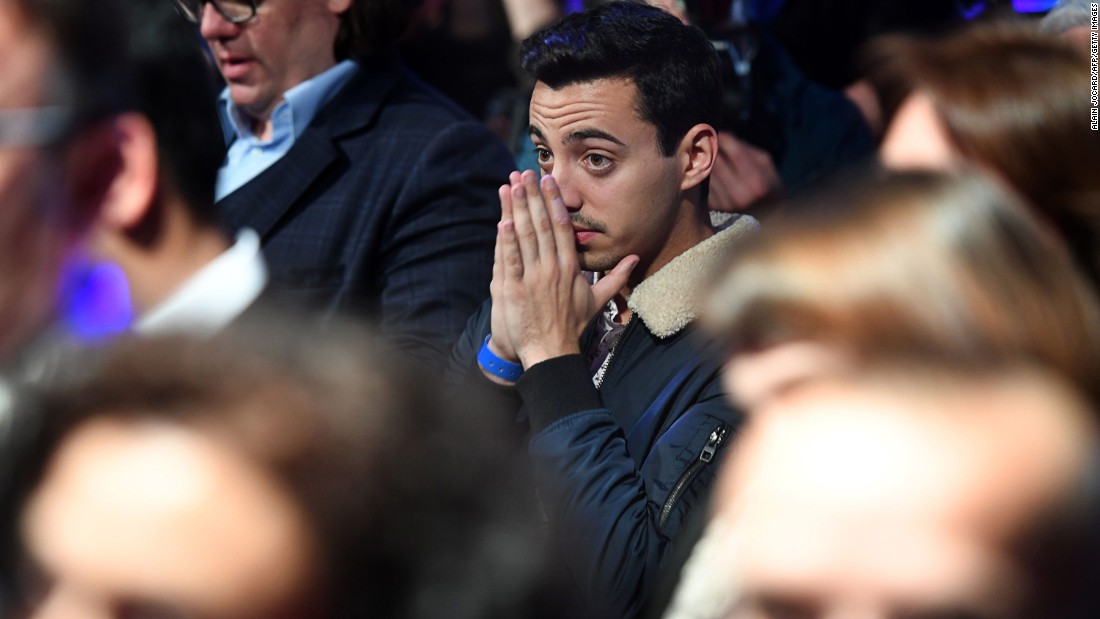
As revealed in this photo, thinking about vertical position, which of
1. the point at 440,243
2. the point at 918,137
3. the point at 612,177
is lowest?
the point at 440,243

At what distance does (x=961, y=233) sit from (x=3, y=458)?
0.77 metres

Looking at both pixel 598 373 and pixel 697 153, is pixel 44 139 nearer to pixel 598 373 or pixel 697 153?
pixel 598 373

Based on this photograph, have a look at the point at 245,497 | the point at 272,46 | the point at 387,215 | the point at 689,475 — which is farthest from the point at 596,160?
the point at 245,497

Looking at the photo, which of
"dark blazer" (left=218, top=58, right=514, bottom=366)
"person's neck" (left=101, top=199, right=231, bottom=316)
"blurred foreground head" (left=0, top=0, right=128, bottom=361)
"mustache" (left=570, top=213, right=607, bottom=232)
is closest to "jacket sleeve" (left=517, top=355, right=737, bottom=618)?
"mustache" (left=570, top=213, right=607, bottom=232)

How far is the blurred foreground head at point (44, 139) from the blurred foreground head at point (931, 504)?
0.81 meters

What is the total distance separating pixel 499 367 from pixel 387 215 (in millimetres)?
646

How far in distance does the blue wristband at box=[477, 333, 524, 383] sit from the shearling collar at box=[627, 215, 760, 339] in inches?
9.8

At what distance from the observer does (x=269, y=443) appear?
0.91 metres

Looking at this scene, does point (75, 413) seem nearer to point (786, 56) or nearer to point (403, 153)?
point (403, 153)

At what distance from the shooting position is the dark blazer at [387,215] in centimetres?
275

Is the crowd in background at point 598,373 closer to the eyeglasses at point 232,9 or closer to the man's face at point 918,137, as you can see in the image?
the man's face at point 918,137

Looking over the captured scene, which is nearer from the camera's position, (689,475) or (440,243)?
(689,475)

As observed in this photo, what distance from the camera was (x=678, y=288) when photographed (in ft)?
7.66

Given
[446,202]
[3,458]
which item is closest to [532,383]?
[446,202]
